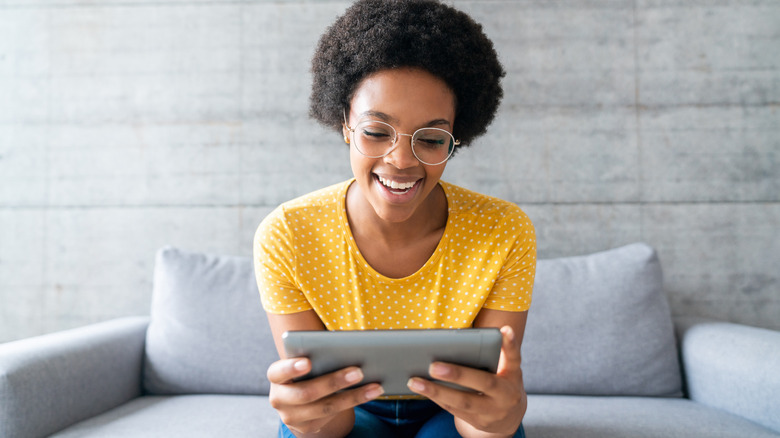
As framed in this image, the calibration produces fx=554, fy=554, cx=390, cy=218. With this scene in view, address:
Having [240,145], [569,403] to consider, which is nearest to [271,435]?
[569,403]

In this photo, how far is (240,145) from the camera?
7.68 feet

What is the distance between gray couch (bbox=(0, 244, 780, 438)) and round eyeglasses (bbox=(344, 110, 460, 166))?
2.77ft

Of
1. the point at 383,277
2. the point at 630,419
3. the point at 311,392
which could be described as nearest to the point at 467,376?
the point at 311,392

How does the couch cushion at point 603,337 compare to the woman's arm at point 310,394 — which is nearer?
the woman's arm at point 310,394

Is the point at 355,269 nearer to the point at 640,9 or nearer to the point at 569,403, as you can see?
the point at 569,403

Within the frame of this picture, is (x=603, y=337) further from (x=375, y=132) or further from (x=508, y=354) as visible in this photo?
(x=375, y=132)

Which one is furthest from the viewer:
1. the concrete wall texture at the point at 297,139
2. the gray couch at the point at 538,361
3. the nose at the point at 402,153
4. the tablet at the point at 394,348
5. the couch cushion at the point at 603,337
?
the concrete wall texture at the point at 297,139

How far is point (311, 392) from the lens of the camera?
95cm

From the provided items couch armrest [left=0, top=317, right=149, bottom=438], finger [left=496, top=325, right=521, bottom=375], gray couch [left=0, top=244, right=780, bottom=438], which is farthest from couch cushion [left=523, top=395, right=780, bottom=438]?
couch armrest [left=0, top=317, right=149, bottom=438]

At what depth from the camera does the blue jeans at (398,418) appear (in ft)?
4.15

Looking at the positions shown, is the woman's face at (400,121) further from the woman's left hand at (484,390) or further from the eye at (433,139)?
the woman's left hand at (484,390)

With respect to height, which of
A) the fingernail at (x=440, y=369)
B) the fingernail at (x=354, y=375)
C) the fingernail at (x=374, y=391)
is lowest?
the fingernail at (x=374, y=391)

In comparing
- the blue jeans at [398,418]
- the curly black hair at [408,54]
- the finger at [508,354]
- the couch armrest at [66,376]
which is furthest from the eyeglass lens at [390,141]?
the couch armrest at [66,376]

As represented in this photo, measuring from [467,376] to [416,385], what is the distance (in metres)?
0.09
